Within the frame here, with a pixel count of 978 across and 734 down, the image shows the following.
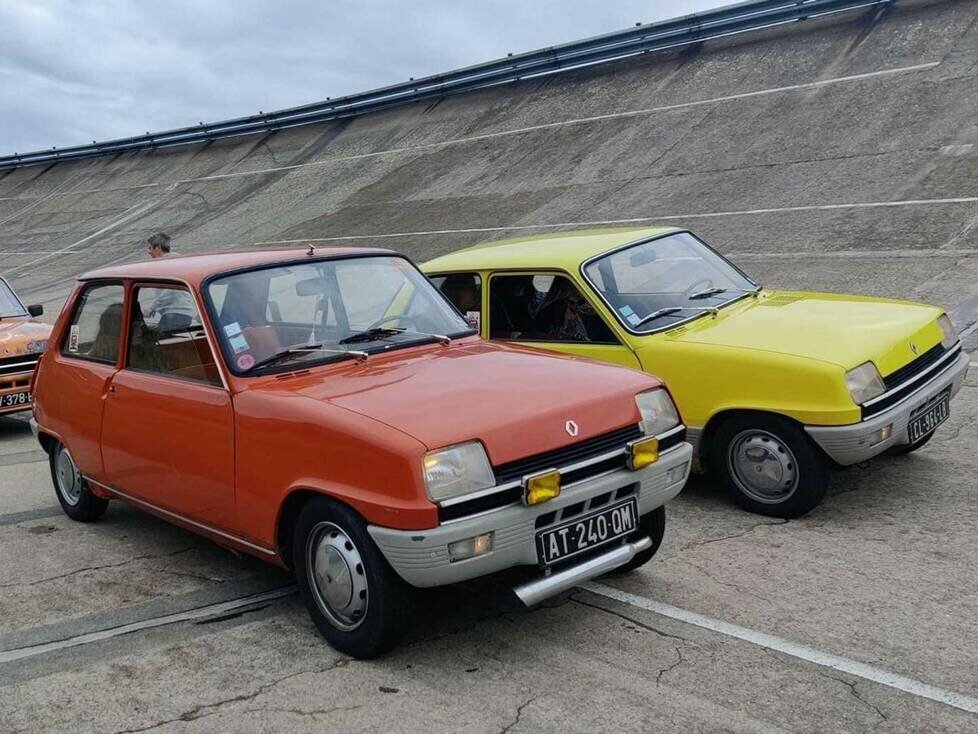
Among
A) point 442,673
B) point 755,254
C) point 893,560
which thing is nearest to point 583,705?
point 442,673

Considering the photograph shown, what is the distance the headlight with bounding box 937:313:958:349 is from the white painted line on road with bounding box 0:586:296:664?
4.01 meters

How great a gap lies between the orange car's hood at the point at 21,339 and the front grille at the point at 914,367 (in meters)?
7.15

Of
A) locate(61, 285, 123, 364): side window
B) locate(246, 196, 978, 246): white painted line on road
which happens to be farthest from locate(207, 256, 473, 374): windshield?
locate(246, 196, 978, 246): white painted line on road

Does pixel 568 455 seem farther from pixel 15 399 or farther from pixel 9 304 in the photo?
pixel 9 304

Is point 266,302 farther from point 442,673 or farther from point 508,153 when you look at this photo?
point 508,153

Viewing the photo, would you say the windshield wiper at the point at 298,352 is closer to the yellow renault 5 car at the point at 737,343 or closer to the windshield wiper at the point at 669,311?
the yellow renault 5 car at the point at 737,343

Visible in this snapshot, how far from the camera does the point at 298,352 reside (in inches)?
171

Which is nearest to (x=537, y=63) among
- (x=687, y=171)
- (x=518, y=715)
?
(x=687, y=171)

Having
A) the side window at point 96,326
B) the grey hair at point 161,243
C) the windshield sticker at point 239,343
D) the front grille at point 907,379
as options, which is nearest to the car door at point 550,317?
the front grille at point 907,379

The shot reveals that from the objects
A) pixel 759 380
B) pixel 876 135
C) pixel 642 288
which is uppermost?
pixel 876 135

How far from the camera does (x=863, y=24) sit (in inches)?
829

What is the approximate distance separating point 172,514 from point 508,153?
63.3 ft

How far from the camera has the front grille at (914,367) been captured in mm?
5152

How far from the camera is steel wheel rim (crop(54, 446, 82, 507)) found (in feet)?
19.0
